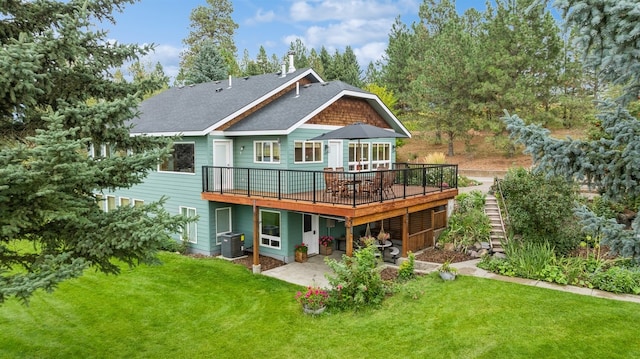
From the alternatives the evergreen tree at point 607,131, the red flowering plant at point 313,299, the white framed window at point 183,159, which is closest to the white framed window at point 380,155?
the white framed window at point 183,159

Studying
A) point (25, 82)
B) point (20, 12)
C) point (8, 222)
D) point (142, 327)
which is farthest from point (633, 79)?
point (142, 327)

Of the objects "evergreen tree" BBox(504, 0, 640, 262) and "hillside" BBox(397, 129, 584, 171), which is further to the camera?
"hillside" BBox(397, 129, 584, 171)

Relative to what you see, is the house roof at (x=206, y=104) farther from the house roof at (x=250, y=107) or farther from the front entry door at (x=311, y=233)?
the front entry door at (x=311, y=233)

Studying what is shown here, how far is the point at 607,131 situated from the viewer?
17.5 feet

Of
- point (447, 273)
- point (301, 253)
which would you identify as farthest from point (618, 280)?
point (301, 253)

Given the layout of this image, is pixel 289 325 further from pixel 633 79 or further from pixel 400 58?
pixel 400 58

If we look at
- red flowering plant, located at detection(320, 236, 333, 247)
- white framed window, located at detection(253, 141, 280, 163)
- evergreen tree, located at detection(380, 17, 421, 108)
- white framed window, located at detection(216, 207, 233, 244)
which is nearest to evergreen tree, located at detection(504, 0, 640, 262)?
white framed window, located at detection(253, 141, 280, 163)

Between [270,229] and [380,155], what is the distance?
19.8ft

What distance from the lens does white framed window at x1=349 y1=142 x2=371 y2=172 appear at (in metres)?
17.1

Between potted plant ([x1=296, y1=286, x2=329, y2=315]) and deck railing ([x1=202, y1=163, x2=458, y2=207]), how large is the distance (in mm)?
2716

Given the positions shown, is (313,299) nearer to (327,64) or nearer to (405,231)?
(405,231)

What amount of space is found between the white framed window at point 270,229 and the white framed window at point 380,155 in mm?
5075

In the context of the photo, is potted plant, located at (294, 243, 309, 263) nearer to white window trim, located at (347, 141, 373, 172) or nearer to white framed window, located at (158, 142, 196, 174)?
white window trim, located at (347, 141, 373, 172)

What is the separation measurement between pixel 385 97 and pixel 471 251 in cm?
2078
